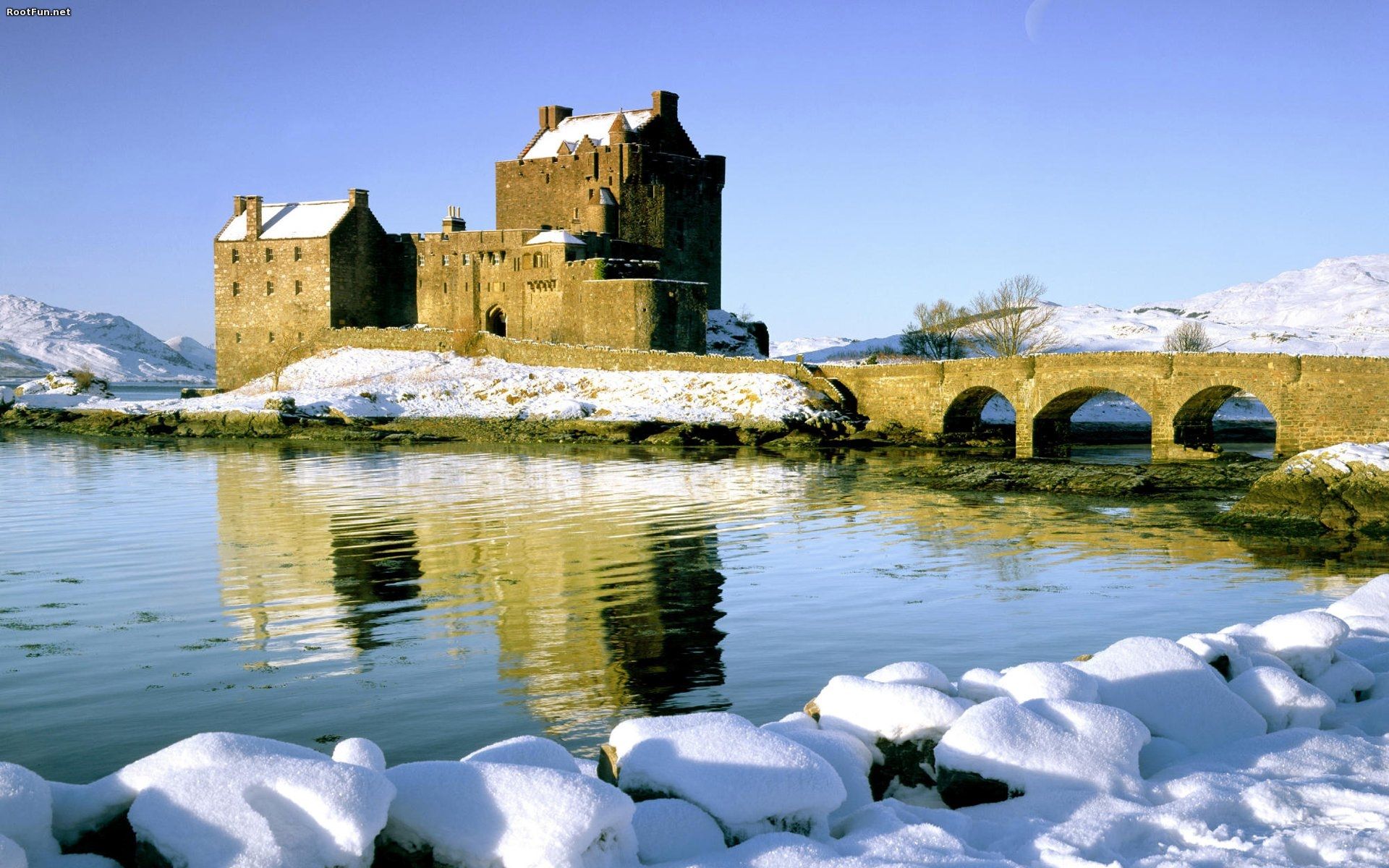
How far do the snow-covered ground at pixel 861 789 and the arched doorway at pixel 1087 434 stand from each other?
33201 millimetres

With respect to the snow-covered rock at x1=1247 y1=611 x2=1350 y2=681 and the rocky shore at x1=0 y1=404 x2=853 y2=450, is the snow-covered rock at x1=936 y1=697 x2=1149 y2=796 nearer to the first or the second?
the snow-covered rock at x1=1247 y1=611 x2=1350 y2=681

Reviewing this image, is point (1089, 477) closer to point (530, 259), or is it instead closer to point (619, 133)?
point (530, 259)

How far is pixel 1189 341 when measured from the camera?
98.2 m

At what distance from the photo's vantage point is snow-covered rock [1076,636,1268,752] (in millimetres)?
7137

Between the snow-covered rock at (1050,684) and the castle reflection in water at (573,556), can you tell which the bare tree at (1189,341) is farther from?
the snow-covered rock at (1050,684)

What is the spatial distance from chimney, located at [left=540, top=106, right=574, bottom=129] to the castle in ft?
0.30

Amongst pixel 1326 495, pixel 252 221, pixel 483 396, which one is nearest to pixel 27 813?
pixel 1326 495

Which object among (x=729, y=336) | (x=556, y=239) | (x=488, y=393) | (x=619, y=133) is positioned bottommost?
(x=488, y=393)

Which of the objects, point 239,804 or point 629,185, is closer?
point 239,804

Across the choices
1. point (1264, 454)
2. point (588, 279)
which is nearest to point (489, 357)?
point (588, 279)

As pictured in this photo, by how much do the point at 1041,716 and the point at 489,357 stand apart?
55.4 m

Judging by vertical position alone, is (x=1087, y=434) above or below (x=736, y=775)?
below

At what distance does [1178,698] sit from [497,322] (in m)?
59.5

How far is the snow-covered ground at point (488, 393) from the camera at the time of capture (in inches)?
1928
